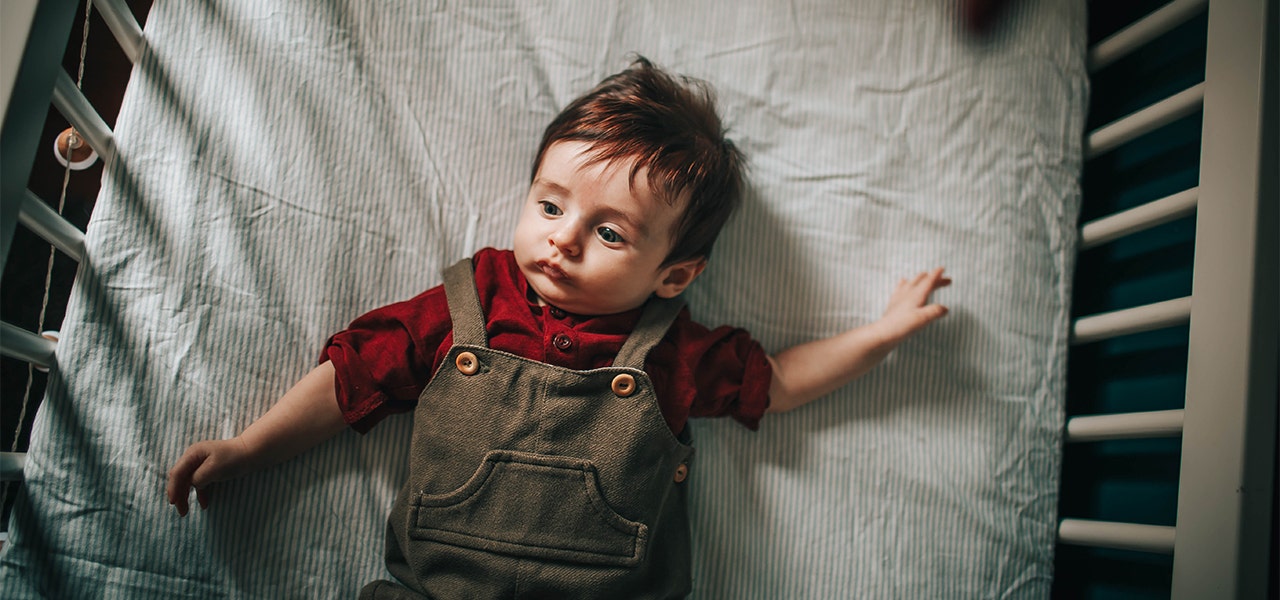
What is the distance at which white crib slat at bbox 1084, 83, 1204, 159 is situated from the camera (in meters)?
0.90

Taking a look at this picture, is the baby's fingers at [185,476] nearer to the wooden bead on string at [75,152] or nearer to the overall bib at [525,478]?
the overall bib at [525,478]

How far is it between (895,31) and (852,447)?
25.8 inches

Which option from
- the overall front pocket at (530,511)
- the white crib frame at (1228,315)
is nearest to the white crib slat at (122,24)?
the white crib frame at (1228,315)

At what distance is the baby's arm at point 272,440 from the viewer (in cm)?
83

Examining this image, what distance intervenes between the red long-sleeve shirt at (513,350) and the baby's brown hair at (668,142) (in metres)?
0.13

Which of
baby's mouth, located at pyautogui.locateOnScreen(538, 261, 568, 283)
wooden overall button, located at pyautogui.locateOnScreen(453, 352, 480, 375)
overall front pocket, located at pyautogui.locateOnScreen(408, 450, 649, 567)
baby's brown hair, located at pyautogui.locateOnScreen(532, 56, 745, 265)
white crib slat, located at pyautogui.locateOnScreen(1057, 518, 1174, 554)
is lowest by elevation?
overall front pocket, located at pyautogui.locateOnScreen(408, 450, 649, 567)

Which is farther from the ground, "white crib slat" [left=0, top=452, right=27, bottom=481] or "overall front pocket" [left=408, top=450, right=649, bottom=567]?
"overall front pocket" [left=408, top=450, right=649, bottom=567]

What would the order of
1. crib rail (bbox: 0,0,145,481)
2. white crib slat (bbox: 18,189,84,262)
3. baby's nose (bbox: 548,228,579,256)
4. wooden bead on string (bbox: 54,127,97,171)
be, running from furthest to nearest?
wooden bead on string (bbox: 54,127,97,171), baby's nose (bbox: 548,228,579,256), white crib slat (bbox: 18,189,84,262), crib rail (bbox: 0,0,145,481)

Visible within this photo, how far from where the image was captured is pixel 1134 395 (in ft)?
3.37

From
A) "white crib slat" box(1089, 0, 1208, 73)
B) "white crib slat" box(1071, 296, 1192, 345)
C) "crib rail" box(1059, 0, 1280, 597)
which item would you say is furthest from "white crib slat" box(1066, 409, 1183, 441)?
"white crib slat" box(1089, 0, 1208, 73)

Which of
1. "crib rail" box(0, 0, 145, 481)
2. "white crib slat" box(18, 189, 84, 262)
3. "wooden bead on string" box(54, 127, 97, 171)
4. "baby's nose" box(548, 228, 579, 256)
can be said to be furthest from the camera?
"wooden bead on string" box(54, 127, 97, 171)

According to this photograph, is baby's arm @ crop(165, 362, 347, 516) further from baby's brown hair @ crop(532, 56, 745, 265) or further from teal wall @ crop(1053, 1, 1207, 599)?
teal wall @ crop(1053, 1, 1207, 599)

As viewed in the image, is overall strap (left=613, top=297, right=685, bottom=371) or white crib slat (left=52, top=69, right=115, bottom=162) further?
overall strap (left=613, top=297, right=685, bottom=371)


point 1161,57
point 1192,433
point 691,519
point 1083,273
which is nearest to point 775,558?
point 691,519
